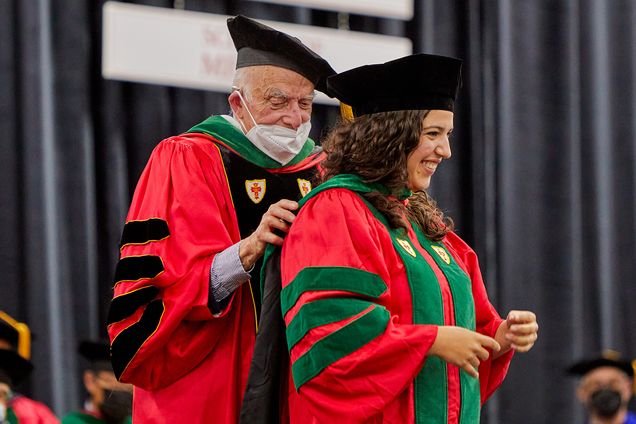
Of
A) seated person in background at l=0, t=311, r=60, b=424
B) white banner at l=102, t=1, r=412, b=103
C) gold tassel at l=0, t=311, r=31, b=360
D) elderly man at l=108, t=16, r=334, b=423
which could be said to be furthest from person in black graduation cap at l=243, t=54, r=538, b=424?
white banner at l=102, t=1, r=412, b=103

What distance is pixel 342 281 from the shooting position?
94.0 inches

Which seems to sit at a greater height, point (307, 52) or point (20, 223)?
point (307, 52)

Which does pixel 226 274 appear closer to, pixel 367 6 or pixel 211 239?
pixel 211 239

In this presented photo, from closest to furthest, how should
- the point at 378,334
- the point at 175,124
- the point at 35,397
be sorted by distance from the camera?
the point at 378,334 < the point at 35,397 < the point at 175,124

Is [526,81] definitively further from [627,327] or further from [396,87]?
[396,87]

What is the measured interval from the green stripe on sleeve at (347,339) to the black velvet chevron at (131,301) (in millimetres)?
720

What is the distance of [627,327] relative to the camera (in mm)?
7375

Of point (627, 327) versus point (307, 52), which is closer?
point (307, 52)

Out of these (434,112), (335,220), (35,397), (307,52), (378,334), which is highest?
(307,52)

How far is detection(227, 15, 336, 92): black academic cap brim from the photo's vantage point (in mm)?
3127

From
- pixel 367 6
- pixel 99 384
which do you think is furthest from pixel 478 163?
pixel 99 384

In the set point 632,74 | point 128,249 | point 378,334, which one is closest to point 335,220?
point 378,334

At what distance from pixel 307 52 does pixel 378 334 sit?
1.08 metres

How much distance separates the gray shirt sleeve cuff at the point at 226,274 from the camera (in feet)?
9.42
